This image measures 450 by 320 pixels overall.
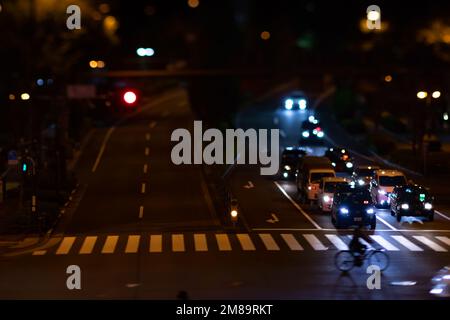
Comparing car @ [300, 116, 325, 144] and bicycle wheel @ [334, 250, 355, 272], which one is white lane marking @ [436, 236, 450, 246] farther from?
car @ [300, 116, 325, 144]

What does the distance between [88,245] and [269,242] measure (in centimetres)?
690

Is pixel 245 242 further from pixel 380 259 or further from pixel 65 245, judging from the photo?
pixel 380 259

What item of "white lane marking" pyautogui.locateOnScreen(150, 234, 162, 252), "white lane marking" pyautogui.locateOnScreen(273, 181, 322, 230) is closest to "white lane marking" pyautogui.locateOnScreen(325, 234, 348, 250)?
"white lane marking" pyautogui.locateOnScreen(273, 181, 322, 230)

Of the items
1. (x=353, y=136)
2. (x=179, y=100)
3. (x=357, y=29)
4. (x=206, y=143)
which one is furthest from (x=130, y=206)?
(x=357, y=29)

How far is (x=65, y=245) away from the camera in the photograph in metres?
35.3

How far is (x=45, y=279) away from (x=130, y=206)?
19.5 meters

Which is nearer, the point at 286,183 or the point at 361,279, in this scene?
the point at 361,279

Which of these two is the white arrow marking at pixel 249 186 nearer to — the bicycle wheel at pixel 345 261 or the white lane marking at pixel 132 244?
the white lane marking at pixel 132 244

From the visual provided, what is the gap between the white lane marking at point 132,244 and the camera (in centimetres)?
3361

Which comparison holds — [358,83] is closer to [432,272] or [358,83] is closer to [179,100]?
[179,100]

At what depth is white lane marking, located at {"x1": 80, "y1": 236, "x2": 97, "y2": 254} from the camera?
3359cm

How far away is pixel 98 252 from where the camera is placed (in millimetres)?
33312

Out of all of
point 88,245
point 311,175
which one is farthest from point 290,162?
point 88,245

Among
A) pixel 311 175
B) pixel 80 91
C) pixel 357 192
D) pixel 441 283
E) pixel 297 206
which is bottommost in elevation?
pixel 441 283
